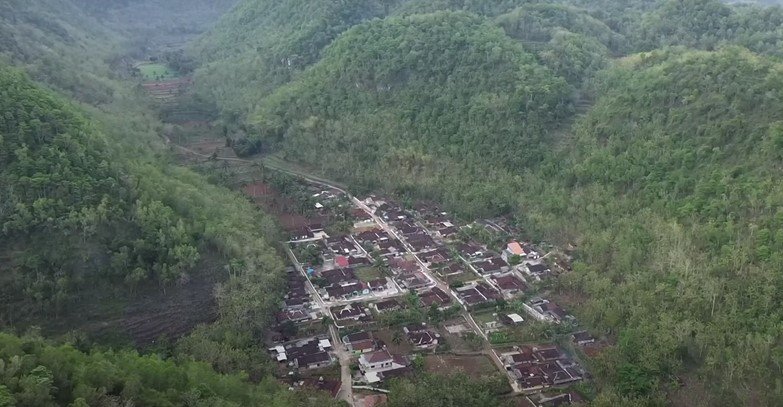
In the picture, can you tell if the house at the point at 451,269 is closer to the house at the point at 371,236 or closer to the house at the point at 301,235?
the house at the point at 371,236

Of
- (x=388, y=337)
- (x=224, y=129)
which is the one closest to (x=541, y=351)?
(x=388, y=337)

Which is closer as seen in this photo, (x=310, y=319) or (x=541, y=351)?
(x=541, y=351)

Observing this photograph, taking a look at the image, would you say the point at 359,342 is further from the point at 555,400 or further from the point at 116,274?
the point at 116,274

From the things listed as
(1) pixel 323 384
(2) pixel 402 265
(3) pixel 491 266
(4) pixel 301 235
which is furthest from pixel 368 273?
(1) pixel 323 384

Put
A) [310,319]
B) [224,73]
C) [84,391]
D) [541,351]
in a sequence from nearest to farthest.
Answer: [84,391], [541,351], [310,319], [224,73]

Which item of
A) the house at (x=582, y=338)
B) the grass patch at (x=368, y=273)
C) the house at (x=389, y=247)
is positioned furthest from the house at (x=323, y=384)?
the house at (x=389, y=247)

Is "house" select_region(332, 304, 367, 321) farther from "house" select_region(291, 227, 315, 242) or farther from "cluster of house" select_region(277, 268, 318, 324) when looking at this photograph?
"house" select_region(291, 227, 315, 242)

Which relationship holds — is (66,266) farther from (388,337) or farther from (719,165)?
(719,165)
